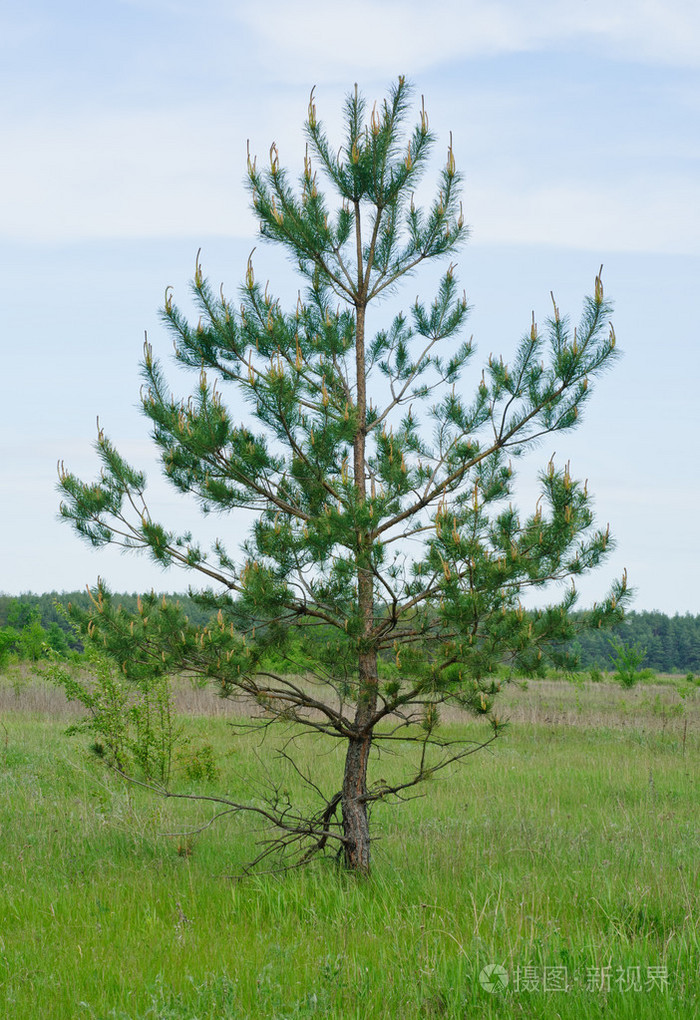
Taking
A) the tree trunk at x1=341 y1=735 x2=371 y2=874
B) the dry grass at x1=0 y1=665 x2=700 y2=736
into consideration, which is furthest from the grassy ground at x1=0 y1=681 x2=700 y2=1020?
→ the dry grass at x1=0 y1=665 x2=700 y2=736

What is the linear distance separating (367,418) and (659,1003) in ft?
14.0

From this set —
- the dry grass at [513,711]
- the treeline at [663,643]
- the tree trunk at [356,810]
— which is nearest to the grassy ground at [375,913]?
the tree trunk at [356,810]

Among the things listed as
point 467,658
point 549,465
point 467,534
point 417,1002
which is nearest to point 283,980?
point 417,1002

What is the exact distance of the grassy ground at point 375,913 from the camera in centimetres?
356

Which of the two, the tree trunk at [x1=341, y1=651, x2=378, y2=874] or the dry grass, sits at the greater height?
the tree trunk at [x1=341, y1=651, x2=378, y2=874]

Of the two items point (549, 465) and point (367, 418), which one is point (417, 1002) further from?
point (367, 418)

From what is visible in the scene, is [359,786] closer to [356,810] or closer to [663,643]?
[356,810]

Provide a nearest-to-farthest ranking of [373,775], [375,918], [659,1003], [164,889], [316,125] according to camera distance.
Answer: [659,1003], [375,918], [164,889], [316,125], [373,775]

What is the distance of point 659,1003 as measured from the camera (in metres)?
3.42

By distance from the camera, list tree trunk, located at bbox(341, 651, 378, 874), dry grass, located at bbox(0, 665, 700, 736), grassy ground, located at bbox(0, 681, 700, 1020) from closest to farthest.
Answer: grassy ground, located at bbox(0, 681, 700, 1020), tree trunk, located at bbox(341, 651, 378, 874), dry grass, located at bbox(0, 665, 700, 736)

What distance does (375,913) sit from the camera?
15.3ft

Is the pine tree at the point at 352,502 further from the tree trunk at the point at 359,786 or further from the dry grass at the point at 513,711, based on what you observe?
the dry grass at the point at 513,711

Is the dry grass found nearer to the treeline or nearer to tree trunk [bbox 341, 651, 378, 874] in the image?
tree trunk [bbox 341, 651, 378, 874]

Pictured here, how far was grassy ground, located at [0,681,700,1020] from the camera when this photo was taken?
356cm
